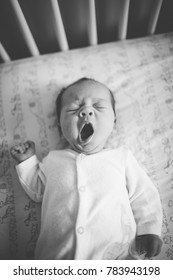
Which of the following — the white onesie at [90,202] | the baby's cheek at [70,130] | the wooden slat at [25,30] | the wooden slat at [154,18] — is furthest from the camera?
the wooden slat at [154,18]

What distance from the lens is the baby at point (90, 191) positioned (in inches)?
31.4

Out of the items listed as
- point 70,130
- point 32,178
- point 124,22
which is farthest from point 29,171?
point 124,22

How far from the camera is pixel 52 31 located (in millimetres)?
1188

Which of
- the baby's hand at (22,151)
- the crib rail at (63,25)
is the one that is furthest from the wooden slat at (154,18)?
the baby's hand at (22,151)

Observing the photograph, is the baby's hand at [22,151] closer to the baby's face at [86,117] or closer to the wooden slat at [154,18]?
the baby's face at [86,117]

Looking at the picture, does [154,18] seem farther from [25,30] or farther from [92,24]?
[25,30]

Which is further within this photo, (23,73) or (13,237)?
(23,73)

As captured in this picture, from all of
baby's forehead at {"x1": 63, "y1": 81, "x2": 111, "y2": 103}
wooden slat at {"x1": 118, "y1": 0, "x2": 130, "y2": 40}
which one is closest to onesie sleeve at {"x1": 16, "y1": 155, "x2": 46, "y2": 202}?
baby's forehead at {"x1": 63, "y1": 81, "x2": 111, "y2": 103}

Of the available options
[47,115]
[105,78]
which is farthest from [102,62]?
[47,115]

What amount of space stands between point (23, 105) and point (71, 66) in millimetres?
325

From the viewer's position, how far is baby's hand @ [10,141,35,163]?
98cm

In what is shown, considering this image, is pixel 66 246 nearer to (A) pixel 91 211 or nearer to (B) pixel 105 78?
(A) pixel 91 211

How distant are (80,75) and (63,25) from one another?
25cm

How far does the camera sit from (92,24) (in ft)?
3.78
